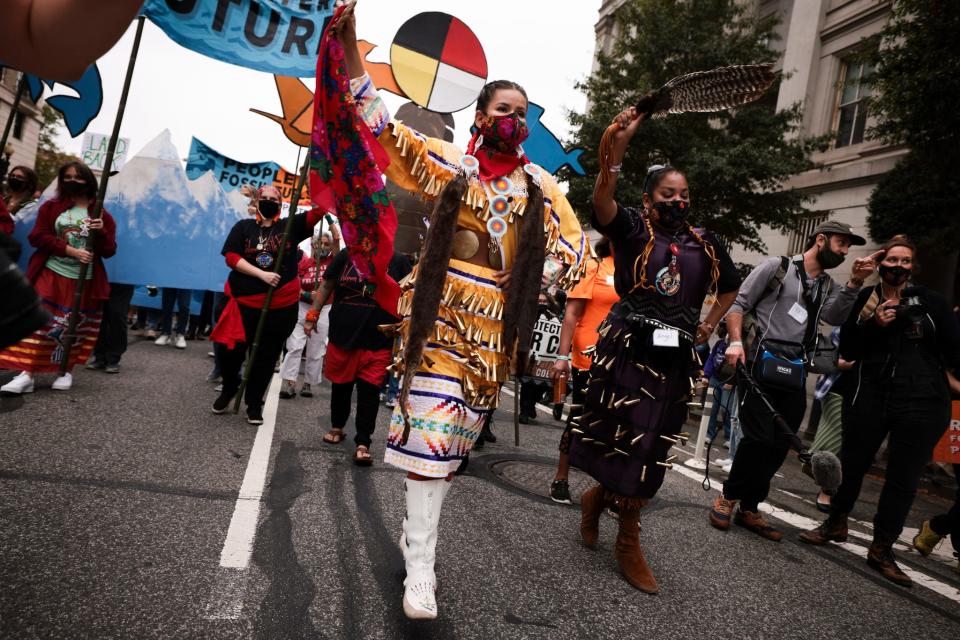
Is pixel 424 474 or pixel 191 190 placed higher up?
pixel 191 190

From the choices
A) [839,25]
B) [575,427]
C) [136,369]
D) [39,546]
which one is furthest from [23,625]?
[839,25]

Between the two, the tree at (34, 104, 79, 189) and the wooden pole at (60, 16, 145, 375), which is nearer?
the wooden pole at (60, 16, 145, 375)

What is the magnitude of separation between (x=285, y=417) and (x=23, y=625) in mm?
4015

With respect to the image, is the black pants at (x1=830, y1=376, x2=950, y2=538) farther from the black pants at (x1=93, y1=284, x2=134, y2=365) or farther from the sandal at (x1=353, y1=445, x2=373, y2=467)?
the black pants at (x1=93, y1=284, x2=134, y2=365)

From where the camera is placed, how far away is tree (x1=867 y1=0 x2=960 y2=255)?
324 inches

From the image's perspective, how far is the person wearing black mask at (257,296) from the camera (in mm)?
5613

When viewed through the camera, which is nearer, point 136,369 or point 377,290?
point 377,290

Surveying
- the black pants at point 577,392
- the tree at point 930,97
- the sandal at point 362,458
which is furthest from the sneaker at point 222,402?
the tree at point 930,97

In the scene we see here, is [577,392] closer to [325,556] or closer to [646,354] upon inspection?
[646,354]

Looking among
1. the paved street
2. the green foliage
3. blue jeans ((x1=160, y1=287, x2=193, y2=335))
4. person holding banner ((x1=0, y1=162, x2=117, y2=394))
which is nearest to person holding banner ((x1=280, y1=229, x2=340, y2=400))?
the paved street

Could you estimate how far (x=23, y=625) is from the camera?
2.09m

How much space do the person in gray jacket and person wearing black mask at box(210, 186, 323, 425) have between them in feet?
12.2

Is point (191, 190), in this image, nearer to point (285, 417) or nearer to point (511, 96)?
point (285, 417)

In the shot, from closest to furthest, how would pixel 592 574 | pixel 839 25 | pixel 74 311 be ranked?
pixel 592 574 → pixel 74 311 → pixel 839 25
